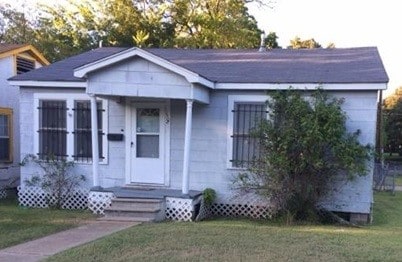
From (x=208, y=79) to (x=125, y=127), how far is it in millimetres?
2369

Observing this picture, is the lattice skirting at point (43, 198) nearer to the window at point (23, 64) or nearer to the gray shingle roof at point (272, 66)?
the gray shingle roof at point (272, 66)

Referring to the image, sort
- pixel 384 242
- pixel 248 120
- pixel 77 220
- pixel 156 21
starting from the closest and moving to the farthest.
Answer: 1. pixel 384 242
2. pixel 77 220
3. pixel 248 120
4. pixel 156 21

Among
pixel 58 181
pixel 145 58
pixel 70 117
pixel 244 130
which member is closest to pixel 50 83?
pixel 70 117

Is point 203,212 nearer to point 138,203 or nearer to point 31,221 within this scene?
point 138,203

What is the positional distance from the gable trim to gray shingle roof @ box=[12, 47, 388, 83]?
1.77 ft

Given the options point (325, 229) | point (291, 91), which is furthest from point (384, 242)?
point (291, 91)

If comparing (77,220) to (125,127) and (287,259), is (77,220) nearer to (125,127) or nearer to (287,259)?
(125,127)

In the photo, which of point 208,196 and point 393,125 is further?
point 393,125

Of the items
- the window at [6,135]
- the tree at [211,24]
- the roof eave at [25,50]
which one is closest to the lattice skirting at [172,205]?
the window at [6,135]

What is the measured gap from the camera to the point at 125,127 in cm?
1157

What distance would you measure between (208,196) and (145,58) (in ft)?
10.6

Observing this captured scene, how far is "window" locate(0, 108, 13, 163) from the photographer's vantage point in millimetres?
14852

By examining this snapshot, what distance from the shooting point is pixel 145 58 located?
1006 cm

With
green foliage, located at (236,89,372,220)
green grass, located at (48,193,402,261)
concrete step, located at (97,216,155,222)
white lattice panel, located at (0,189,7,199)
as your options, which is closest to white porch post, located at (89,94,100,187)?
concrete step, located at (97,216,155,222)
